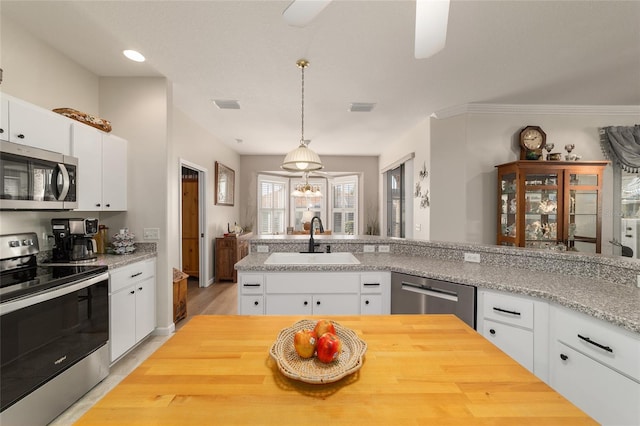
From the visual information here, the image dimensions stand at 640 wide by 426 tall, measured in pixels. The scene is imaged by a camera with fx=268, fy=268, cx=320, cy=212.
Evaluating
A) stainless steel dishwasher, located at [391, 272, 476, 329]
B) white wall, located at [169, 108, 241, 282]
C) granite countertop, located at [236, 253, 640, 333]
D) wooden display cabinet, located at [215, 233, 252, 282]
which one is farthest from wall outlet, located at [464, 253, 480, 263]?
wooden display cabinet, located at [215, 233, 252, 282]

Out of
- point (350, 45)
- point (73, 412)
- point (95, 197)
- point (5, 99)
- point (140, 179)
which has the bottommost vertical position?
point (73, 412)

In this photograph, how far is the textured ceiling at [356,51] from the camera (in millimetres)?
1789

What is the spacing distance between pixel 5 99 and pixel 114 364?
2028 mm

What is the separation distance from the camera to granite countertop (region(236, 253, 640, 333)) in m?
1.19

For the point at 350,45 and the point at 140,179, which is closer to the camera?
the point at 350,45

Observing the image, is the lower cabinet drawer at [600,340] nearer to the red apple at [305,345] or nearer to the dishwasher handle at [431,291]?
the dishwasher handle at [431,291]

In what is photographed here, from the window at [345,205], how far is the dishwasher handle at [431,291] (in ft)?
15.1

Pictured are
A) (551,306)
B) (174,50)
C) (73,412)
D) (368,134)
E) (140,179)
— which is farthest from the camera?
(368,134)

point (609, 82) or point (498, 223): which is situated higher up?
point (609, 82)

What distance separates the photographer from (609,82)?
108 inches

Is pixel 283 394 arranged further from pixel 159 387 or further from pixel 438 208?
pixel 438 208

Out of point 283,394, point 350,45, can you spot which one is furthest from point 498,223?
point 283,394

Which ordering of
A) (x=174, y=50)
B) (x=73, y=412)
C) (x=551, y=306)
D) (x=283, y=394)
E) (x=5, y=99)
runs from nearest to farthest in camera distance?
(x=283, y=394) → (x=551, y=306) → (x=5, y=99) → (x=73, y=412) → (x=174, y=50)

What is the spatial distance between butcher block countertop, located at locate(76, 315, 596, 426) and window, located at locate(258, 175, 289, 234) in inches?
220
